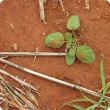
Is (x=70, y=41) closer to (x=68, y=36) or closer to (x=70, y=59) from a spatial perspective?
(x=68, y=36)

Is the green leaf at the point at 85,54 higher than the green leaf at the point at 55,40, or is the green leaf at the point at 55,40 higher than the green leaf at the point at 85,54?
the green leaf at the point at 55,40

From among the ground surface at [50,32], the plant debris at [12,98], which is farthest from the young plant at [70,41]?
the plant debris at [12,98]

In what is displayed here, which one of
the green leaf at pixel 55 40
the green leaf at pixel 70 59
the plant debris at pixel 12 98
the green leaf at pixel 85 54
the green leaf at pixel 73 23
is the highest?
the green leaf at pixel 73 23

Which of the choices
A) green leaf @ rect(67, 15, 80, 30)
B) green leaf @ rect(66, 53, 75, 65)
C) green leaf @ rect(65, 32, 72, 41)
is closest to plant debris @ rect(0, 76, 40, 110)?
green leaf @ rect(66, 53, 75, 65)

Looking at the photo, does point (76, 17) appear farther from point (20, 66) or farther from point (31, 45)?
point (20, 66)

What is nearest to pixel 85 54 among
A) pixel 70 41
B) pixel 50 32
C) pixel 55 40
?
pixel 70 41

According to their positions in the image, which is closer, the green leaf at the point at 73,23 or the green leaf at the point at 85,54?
the green leaf at the point at 85,54

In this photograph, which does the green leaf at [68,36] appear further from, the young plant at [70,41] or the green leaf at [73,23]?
the green leaf at [73,23]
